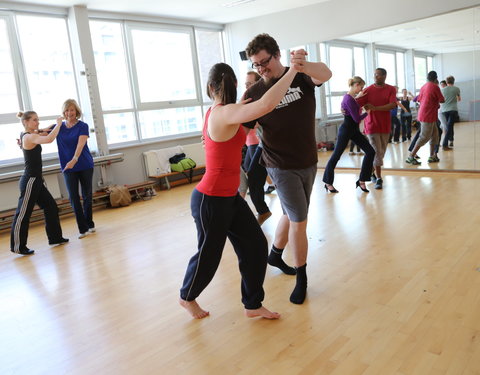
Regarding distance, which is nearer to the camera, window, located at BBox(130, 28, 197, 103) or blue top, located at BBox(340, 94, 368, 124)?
blue top, located at BBox(340, 94, 368, 124)

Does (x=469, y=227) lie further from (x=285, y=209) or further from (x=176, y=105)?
(x=176, y=105)

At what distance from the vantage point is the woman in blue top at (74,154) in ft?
15.2

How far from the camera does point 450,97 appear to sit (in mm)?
6348

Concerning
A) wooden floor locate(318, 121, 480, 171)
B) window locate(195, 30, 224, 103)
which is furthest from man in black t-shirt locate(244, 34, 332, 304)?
window locate(195, 30, 224, 103)

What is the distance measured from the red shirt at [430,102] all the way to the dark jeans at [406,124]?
375 millimetres

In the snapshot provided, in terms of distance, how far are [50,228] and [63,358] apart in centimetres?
259

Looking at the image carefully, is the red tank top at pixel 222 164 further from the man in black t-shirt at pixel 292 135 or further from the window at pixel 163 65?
the window at pixel 163 65

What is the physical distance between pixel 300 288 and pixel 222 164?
98 centimetres

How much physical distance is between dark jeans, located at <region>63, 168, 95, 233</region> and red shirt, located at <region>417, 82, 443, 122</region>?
4.86 m

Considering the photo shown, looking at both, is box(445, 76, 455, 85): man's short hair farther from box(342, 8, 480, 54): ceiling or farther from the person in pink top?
the person in pink top

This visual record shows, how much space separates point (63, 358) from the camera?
219cm

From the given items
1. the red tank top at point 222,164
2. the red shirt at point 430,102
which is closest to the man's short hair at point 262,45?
the red tank top at point 222,164

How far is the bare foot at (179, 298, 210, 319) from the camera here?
7.89 feet

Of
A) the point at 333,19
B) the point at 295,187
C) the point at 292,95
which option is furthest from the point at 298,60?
the point at 333,19
